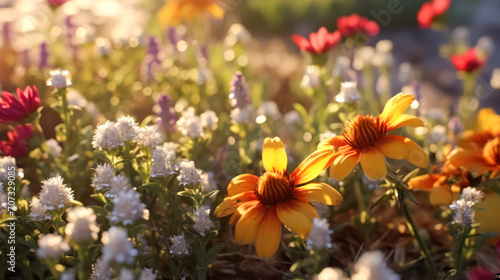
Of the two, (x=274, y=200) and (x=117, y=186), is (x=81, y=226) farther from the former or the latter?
(x=274, y=200)

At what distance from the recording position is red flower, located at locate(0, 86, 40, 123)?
160cm

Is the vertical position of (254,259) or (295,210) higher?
(295,210)

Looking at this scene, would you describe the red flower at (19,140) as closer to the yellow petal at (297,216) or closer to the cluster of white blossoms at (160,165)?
the cluster of white blossoms at (160,165)

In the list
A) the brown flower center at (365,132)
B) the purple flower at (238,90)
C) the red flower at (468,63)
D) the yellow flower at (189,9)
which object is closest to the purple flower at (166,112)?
the purple flower at (238,90)

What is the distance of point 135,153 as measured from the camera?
155cm

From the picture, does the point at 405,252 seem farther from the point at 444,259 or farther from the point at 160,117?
the point at 160,117

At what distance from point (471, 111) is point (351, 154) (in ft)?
5.17

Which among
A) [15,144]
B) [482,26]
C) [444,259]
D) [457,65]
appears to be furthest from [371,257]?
[482,26]

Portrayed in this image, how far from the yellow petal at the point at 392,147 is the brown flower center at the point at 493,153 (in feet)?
1.18

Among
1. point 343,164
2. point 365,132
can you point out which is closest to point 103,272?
point 343,164

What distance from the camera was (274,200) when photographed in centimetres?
141

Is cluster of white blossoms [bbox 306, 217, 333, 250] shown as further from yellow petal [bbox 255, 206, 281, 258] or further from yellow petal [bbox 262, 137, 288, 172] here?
yellow petal [bbox 262, 137, 288, 172]

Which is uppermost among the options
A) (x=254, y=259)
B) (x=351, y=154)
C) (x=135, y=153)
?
(x=135, y=153)

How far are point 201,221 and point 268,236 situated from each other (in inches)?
8.0
